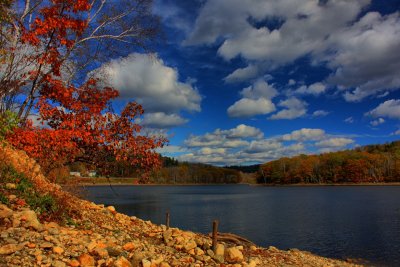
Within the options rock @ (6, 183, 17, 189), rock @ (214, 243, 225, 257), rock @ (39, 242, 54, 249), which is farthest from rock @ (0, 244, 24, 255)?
rock @ (214, 243, 225, 257)

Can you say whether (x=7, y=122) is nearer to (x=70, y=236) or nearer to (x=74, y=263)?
(x=70, y=236)

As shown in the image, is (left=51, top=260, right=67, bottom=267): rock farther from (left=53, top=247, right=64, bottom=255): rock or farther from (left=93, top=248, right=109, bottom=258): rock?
(left=93, top=248, right=109, bottom=258): rock

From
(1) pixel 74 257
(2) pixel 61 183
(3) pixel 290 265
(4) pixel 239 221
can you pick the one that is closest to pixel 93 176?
(2) pixel 61 183

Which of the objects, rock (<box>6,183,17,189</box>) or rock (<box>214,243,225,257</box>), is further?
rock (<box>214,243,225,257</box>)

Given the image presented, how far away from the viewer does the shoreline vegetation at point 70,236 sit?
965cm

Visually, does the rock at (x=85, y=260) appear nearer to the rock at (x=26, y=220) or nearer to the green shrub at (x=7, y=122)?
the rock at (x=26, y=220)

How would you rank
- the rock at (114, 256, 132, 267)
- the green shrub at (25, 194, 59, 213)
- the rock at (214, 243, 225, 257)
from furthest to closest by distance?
the rock at (214, 243, 225, 257)
the green shrub at (25, 194, 59, 213)
the rock at (114, 256, 132, 267)

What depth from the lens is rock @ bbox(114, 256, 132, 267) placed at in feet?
32.8

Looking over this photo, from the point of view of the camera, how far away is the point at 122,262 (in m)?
10.2

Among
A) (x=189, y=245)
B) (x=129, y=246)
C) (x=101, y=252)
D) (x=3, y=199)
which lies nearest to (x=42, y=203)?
(x=3, y=199)

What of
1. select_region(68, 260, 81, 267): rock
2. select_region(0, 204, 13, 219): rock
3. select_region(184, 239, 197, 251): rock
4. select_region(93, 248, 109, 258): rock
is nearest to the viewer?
select_region(68, 260, 81, 267): rock

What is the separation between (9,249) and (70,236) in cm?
222

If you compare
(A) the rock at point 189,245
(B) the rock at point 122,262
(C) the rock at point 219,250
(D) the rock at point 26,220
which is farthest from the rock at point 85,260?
(C) the rock at point 219,250

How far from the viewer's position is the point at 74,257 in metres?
9.85
